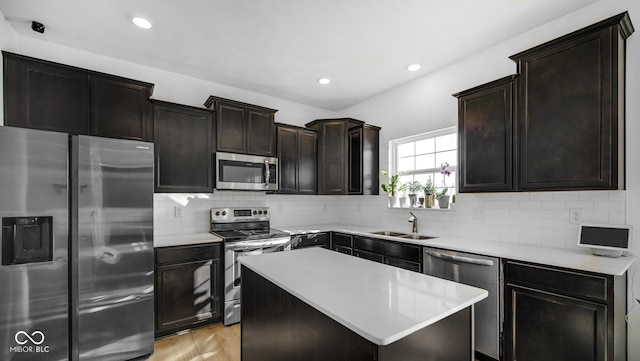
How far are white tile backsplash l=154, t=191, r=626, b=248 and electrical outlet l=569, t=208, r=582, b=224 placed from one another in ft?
0.08

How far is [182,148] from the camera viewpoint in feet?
10.4

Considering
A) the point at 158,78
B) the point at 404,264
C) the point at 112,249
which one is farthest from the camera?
the point at 158,78

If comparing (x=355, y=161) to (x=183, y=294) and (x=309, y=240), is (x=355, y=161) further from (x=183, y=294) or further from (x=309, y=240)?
(x=183, y=294)

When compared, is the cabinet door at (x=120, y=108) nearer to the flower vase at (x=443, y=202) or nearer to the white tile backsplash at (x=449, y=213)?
the white tile backsplash at (x=449, y=213)

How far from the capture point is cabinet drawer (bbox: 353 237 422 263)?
9.46 ft

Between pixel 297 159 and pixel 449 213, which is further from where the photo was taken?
pixel 297 159

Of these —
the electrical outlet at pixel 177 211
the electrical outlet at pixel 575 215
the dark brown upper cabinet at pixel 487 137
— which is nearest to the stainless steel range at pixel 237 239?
the electrical outlet at pixel 177 211

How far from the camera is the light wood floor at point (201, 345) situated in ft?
8.02

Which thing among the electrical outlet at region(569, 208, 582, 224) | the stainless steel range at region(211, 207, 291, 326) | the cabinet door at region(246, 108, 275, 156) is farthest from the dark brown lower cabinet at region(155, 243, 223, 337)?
the electrical outlet at region(569, 208, 582, 224)

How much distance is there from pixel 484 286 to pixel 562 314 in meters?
0.49

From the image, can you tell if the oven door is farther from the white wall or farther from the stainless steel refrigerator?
the white wall

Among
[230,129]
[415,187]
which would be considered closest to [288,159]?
[230,129]

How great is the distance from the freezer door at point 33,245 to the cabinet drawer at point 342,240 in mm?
2775

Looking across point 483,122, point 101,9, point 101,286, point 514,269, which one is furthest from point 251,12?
point 514,269
